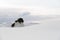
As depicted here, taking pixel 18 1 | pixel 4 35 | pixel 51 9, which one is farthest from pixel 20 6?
pixel 4 35

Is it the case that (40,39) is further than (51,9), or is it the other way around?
(51,9)

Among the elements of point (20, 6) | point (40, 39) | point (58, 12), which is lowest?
point (40, 39)

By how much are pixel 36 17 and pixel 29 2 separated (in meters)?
0.30

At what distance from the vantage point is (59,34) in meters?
0.58

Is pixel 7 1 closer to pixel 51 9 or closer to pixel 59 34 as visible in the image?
Answer: pixel 51 9

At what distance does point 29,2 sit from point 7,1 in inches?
12.8

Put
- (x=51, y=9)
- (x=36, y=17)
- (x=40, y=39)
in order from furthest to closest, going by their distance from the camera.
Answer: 1. (x=51, y=9)
2. (x=36, y=17)
3. (x=40, y=39)

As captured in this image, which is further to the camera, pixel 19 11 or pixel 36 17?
pixel 19 11

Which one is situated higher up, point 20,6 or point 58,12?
point 20,6

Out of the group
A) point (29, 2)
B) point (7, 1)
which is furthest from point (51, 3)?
point (7, 1)

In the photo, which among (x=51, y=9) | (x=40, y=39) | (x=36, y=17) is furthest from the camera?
(x=51, y=9)

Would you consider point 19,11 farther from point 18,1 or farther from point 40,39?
point 40,39

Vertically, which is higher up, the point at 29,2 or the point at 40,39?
the point at 29,2

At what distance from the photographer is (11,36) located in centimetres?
56
